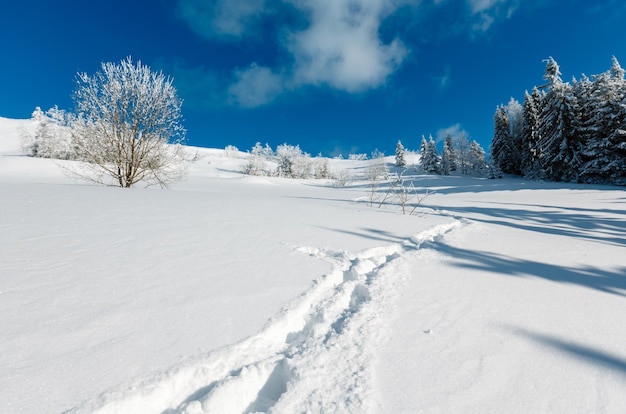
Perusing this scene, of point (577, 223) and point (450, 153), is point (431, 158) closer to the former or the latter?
point (450, 153)

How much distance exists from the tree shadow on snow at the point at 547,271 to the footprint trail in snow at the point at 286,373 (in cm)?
179

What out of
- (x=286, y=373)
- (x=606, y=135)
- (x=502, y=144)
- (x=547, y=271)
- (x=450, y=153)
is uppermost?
(x=450, y=153)

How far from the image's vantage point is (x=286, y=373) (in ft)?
4.99

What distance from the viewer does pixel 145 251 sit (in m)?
2.91

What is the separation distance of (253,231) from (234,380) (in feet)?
9.32

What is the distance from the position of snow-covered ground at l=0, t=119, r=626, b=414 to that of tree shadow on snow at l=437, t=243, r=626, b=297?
0.10 feet

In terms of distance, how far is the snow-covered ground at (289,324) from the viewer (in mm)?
1315

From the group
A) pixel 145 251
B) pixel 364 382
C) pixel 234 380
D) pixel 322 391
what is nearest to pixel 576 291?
pixel 364 382

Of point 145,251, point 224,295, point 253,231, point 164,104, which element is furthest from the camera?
point 164,104

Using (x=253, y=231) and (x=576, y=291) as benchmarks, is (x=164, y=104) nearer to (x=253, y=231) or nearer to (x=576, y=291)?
(x=253, y=231)

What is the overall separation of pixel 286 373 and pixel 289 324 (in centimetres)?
43

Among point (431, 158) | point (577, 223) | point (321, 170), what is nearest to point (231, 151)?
point (321, 170)

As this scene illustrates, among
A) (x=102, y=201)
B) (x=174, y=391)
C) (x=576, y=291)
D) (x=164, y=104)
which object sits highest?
(x=164, y=104)

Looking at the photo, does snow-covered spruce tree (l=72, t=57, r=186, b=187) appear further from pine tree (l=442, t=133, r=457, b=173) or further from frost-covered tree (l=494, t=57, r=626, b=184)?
pine tree (l=442, t=133, r=457, b=173)
